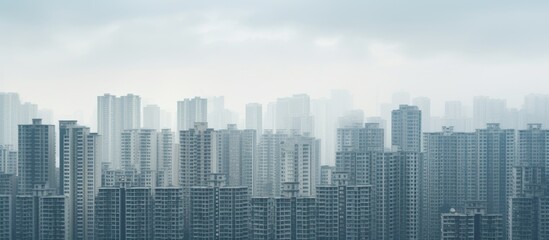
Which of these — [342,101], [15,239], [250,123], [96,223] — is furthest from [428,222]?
[15,239]

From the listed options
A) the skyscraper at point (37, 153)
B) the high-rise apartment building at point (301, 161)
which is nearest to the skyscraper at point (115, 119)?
the skyscraper at point (37, 153)

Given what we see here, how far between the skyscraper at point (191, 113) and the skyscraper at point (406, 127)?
1692mm

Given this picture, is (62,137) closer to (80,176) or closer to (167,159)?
(80,176)

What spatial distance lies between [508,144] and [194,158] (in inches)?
110

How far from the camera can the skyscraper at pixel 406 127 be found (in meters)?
9.17

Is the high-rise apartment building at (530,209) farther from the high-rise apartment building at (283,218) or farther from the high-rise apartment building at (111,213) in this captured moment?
the high-rise apartment building at (111,213)

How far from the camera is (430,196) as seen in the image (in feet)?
27.7

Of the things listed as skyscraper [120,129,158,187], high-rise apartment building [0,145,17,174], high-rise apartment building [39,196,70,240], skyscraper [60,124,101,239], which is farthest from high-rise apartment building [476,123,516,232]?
high-rise apartment building [0,145,17,174]

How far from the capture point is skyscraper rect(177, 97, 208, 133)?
353 inches

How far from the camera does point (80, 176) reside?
342 inches

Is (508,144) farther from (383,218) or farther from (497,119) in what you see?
(383,218)

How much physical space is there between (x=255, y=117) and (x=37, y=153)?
1.92 m

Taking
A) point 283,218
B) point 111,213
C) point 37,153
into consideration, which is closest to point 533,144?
point 283,218

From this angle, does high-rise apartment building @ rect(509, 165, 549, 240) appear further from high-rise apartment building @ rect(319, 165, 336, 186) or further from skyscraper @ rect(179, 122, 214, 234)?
skyscraper @ rect(179, 122, 214, 234)
